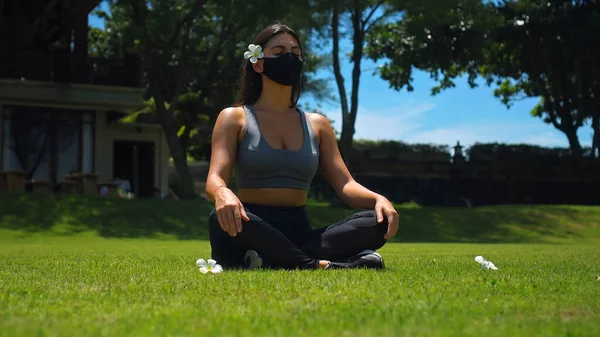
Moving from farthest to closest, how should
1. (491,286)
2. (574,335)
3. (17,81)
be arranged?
(17,81), (491,286), (574,335)

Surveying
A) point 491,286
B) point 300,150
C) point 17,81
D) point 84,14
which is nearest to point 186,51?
point 84,14

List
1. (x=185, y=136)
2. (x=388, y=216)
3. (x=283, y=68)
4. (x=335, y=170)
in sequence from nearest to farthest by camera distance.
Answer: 1. (x=388, y=216)
2. (x=283, y=68)
3. (x=335, y=170)
4. (x=185, y=136)

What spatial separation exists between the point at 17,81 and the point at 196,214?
8756mm

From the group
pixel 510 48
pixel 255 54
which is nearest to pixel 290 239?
pixel 255 54

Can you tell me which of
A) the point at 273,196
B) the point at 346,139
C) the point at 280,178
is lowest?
the point at 273,196

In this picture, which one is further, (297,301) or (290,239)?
(290,239)

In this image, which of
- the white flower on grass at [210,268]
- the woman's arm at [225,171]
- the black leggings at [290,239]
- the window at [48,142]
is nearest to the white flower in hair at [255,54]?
the woman's arm at [225,171]

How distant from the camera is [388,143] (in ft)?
125

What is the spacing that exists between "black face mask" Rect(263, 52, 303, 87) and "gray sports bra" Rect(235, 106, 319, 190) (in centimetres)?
42

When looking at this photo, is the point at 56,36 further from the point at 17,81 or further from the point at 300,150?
the point at 300,150

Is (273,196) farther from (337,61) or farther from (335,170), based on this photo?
(337,61)

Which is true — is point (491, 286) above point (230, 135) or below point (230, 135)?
below

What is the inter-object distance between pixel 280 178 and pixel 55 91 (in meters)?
22.7

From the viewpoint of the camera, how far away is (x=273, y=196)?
651 cm
